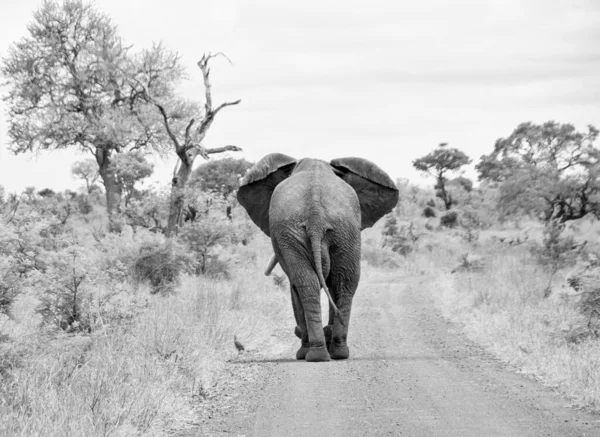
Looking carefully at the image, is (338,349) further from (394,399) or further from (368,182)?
(394,399)

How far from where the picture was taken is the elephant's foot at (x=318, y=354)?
31.3 feet

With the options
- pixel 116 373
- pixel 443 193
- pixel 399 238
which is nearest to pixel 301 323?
pixel 116 373

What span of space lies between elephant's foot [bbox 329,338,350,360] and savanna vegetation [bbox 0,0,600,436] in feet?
4.30

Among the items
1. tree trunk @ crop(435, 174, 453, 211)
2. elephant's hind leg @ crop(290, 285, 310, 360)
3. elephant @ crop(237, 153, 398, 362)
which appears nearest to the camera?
elephant @ crop(237, 153, 398, 362)

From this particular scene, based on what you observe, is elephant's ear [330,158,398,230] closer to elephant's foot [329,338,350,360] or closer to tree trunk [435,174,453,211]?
elephant's foot [329,338,350,360]

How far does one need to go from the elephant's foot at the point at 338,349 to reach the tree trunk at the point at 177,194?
37.5 ft

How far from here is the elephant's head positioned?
422 inches

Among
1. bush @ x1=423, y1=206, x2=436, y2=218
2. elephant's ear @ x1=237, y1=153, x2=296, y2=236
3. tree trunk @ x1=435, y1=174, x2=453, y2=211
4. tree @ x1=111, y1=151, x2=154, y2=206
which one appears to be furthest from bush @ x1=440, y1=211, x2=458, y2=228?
elephant's ear @ x1=237, y1=153, x2=296, y2=236

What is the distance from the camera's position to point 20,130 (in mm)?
32406

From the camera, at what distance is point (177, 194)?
2091 cm

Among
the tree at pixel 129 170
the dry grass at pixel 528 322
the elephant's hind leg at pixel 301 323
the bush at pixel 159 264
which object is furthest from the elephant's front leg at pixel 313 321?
the tree at pixel 129 170

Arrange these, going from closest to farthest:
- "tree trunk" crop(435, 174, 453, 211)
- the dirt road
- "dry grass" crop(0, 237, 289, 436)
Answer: "dry grass" crop(0, 237, 289, 436), the dirt road, "tree trunk" crop(435, 174, 453, 211)

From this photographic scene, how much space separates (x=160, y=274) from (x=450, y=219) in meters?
34.5

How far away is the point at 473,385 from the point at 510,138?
45.9 metres
